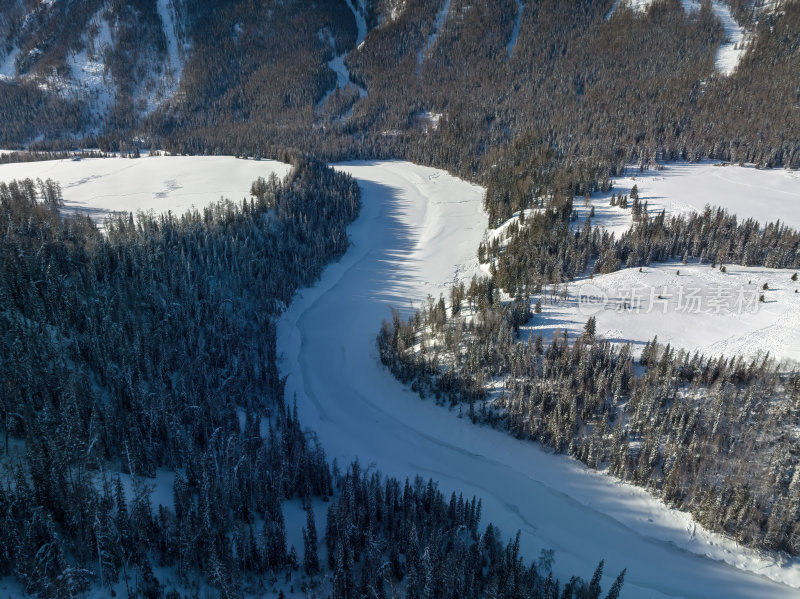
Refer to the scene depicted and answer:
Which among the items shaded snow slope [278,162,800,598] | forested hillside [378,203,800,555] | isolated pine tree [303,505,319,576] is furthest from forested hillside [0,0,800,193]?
isolated pine tree [303,505,319,576]

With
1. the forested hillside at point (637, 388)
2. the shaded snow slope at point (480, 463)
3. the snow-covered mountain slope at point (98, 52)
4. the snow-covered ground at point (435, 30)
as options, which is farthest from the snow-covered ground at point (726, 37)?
the snow-covered mountain slope at point (98, 52)

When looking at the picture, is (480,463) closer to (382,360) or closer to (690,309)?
(382,360)

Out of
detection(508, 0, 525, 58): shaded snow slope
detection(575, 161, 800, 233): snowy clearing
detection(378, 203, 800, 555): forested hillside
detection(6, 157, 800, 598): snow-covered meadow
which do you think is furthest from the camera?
detection(508, 0, 525, 58): shaded snow slope

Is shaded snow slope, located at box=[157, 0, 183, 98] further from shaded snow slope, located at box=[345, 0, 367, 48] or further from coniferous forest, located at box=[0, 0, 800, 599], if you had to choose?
coniferous forest, located at box=[0, 0, 800, 599]

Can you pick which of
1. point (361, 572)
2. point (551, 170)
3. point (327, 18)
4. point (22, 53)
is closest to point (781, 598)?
point (361, 572)

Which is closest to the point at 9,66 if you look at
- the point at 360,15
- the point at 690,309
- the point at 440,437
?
the point at 360,15

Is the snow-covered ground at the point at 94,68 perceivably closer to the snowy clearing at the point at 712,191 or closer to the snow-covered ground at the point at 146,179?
the snow-covered ground at the point at 146,179
